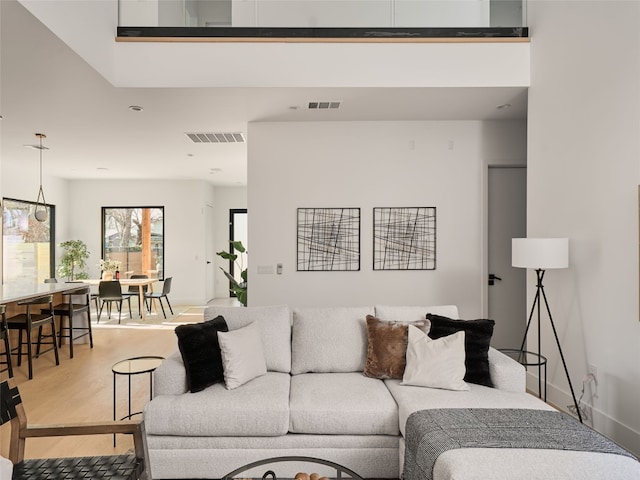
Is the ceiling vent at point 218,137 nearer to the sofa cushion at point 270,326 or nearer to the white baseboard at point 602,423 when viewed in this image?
the sofa cushion at point 270,326

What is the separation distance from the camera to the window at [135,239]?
927 centimetres

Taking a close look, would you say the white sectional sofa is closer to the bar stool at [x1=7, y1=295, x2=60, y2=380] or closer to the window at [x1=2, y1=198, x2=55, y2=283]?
the bar stool at [x1=7, y1=295, x2=60, y2=380]

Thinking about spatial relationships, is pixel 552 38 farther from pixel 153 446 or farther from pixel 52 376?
pixel 52 376

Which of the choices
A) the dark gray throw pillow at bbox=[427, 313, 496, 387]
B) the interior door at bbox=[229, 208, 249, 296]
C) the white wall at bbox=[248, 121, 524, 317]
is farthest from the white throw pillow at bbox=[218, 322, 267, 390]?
the interior door at bbox=[229, 208, 249, 296]

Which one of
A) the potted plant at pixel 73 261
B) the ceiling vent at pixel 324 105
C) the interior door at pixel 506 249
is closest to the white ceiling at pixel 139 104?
the ceiling vent at pixel 324 105

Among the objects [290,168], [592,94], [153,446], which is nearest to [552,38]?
[592,94]

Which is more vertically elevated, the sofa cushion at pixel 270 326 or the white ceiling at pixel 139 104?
the white ceiling at pixel 139 104

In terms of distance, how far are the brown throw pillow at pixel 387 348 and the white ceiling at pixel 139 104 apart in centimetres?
211

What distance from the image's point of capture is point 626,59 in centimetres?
270

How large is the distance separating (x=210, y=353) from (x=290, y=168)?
2.58 metres

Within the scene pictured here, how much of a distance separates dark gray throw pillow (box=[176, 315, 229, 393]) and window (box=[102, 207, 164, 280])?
7.05 m

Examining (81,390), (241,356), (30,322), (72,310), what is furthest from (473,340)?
(72,310)

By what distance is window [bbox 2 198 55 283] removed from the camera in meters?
7.31

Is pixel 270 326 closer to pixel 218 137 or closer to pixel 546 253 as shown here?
pixel 546 253
